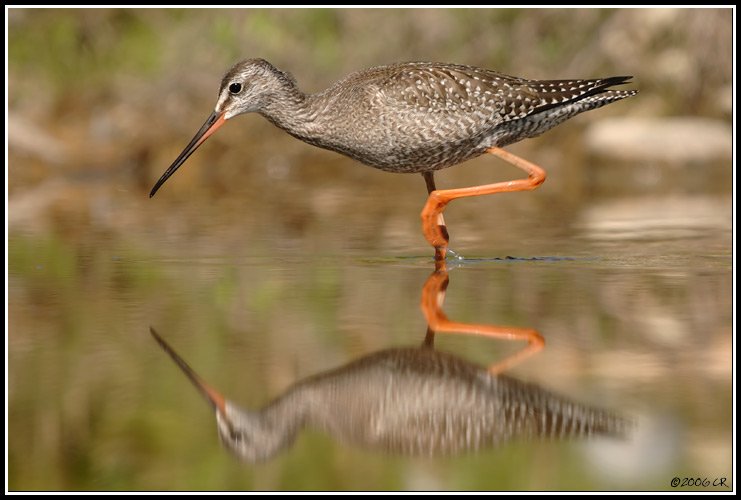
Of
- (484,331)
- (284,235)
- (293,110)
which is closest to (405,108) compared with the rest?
(293,110)

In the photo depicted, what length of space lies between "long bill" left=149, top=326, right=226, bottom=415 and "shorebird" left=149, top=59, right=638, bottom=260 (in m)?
3.12

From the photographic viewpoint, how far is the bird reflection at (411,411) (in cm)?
479

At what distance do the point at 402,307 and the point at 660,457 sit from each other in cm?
292

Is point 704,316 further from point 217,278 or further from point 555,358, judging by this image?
point 217,278

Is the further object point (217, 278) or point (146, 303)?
Result: point (217, 278)

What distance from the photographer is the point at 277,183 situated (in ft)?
54.0

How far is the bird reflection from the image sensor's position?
15.7 ft

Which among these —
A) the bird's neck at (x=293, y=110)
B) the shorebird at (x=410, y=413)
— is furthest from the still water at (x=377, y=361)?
the bird's neck at (x=293, y=110)

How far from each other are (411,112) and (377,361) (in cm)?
349

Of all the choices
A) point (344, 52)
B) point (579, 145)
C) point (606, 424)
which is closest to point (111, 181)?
point (344, 52)

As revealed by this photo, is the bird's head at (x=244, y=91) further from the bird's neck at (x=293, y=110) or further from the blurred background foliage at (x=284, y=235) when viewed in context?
the blurred background foliage at (x=284, y=235)

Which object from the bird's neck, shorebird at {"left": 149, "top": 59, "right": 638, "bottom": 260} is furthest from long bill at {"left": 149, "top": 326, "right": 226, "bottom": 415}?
the bird's neck

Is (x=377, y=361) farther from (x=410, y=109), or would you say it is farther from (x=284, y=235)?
(x=284, y=235)

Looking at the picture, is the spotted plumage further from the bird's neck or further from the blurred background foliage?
the blurred background foliage
